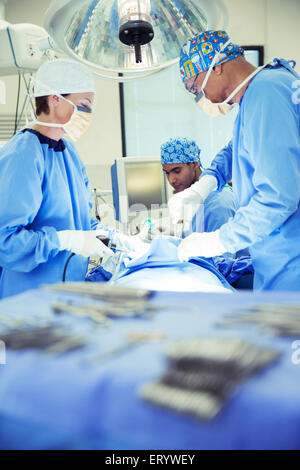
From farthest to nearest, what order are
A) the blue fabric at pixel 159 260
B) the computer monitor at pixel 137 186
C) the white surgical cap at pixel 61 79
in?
the computer monitor at pixel 137 186 < the blue fabric at pixel 159 260 < the white surgical cap at pixel 61 79

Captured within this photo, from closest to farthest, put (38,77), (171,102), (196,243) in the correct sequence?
(196,243)
(38,77)
(171,102)

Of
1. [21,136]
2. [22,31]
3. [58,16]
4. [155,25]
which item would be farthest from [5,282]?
[22,31]

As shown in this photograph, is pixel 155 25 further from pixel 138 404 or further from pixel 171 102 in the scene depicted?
pixel 171 102

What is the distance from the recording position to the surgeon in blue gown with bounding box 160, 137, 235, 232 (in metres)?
1.86

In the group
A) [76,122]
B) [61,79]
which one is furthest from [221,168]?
[61,79]

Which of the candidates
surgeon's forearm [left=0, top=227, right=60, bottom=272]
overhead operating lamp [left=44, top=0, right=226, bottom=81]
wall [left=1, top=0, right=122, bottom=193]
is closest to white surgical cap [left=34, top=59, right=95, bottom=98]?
overhead operating lamp [left=44, top=0, right=226, bottom=81]

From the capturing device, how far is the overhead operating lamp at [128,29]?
1.03 meters

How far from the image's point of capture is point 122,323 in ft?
1.79

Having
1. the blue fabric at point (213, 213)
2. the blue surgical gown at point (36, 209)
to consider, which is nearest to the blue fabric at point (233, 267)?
the blue fabric at point (213, 213)

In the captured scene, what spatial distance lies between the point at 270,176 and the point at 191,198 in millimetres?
571

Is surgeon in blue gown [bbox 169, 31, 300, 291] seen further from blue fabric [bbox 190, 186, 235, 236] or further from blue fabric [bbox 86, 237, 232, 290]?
blue fabric [bbox 190, 186, 235, 236]

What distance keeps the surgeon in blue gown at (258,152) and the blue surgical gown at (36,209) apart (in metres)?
0.49

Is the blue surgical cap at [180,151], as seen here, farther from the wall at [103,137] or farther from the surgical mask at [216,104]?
the wall at [103,137]
